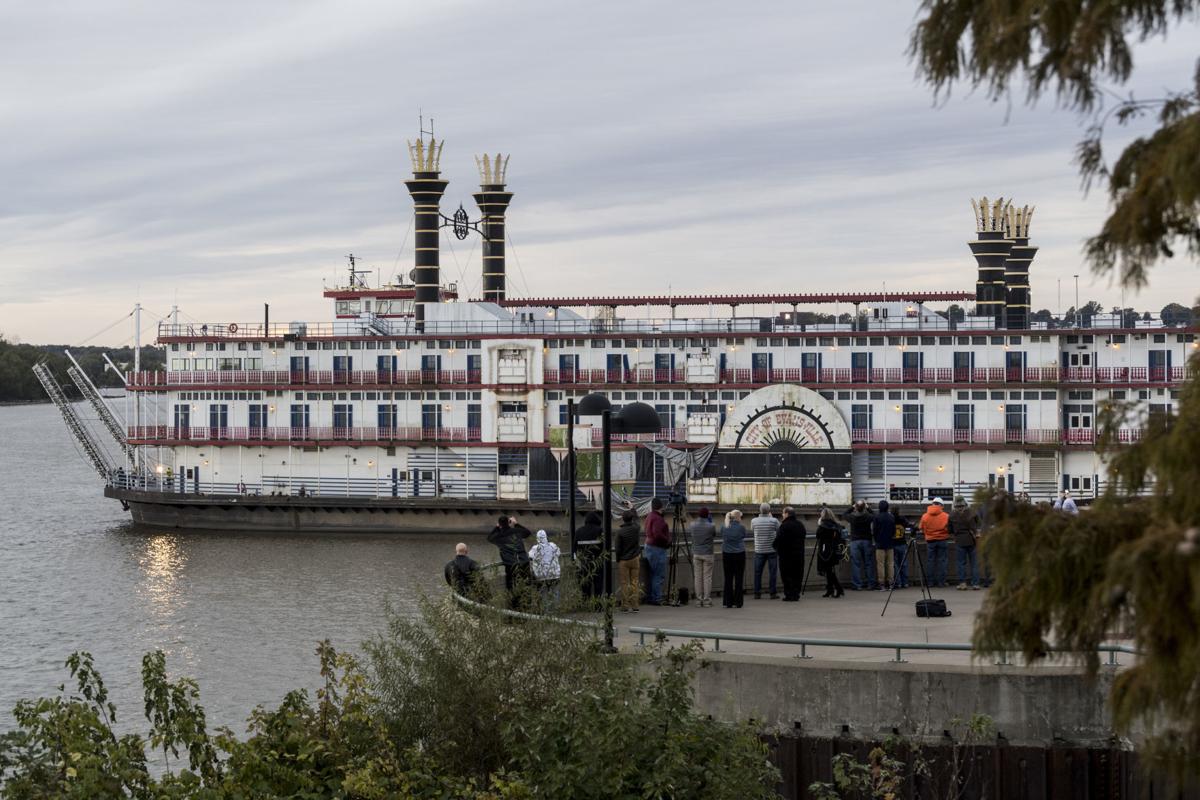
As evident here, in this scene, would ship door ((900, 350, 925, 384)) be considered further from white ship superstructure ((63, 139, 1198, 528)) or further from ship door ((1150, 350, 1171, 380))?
ship door ((1150, 350, 1171, 380))

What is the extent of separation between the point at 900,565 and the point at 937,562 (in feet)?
3.58

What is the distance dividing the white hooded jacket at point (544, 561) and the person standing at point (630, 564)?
1515 millimetres

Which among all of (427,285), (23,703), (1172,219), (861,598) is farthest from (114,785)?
(427,285)

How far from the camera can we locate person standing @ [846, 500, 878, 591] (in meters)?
22.0

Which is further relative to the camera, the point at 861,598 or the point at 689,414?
the point at 689,414

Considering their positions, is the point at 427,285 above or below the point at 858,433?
above

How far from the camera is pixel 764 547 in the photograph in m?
20.8

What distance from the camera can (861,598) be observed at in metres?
21.2

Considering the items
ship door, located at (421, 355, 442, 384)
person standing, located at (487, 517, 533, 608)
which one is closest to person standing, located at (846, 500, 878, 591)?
person standing, located at (487, 517, 533, 608)

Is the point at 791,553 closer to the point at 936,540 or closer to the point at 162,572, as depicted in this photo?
the point at 936,540

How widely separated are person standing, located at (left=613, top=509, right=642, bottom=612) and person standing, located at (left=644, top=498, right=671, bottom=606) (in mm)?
248

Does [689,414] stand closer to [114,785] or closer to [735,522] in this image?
[735,522]

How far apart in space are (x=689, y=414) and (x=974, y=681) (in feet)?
134

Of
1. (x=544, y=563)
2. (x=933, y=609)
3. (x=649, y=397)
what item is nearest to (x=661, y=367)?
(x=649, y=397)
